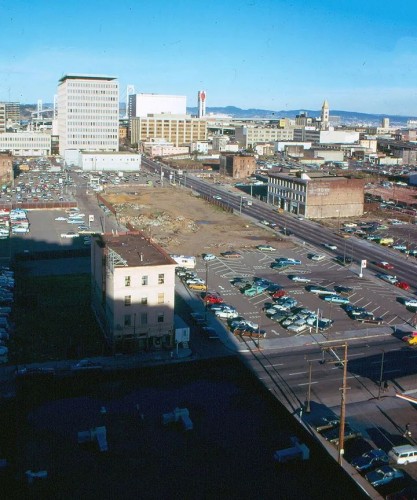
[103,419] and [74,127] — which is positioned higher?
[74,127]

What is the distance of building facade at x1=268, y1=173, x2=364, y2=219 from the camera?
44969 millimetres

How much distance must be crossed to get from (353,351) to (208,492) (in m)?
10.2

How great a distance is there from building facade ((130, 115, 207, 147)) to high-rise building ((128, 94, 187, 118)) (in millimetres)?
28989

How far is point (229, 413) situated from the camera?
14.3m

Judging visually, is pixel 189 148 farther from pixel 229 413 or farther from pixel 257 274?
pixel 229 413

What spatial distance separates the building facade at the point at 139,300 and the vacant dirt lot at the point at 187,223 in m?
13.9

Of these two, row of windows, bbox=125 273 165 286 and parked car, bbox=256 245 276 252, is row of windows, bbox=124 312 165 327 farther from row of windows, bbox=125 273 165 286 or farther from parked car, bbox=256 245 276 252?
parked car, bbox=256 245 276 252

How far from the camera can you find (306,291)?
87.4ft

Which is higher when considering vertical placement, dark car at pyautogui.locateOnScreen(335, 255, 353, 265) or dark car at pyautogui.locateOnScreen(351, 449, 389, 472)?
dark car at pyautogui.locateOnScreen(335, 255, 353, 265)

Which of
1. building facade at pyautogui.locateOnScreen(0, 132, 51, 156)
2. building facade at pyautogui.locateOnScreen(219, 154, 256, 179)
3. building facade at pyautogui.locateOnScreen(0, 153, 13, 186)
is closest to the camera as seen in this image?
building facade at pyautogui.locateOnScreen(0, 153, 13, 186)

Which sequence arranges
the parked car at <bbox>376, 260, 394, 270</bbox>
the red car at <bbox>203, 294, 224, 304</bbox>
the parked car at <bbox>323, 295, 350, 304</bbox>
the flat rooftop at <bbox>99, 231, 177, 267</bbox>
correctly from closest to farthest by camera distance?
the flat rooftop at <bbox>99, 231, 177, 267</bbox>
the red car at <bbox>203, 294, 224, 304</bbox>
the parked car at <bbox>323, 295, 350, 304</bbox>
the parked car at <bbox>376, 260, 394, 270</bbox>

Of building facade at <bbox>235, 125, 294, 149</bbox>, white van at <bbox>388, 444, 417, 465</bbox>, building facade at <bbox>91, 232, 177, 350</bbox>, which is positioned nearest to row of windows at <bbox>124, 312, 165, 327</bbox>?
building facade at <bbox>91, 232, 177, 350</bbox>

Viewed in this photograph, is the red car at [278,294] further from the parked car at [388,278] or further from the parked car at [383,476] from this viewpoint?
the parked car at [383,476]

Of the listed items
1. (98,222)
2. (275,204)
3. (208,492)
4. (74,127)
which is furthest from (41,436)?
(74,127)
